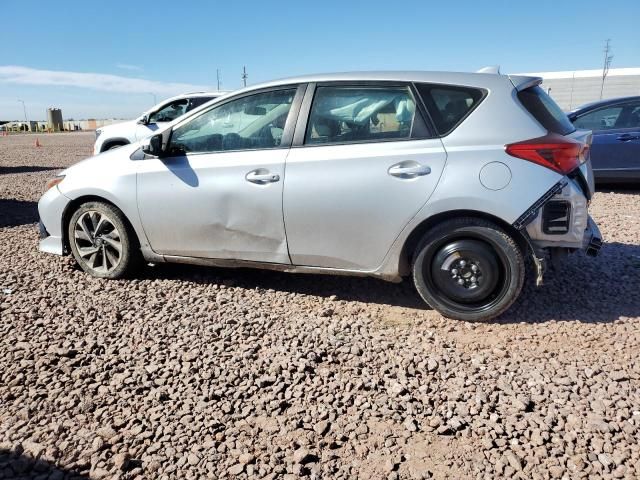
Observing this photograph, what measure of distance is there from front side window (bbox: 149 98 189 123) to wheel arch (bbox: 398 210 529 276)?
29.1 feet

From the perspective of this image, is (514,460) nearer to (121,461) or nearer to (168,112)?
(121,461)

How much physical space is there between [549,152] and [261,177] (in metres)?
2.07

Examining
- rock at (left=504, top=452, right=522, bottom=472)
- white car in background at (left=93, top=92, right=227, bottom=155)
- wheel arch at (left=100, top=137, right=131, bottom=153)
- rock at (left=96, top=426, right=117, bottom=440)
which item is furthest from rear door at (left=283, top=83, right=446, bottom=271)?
wheel arch at (left=100, top=137, right=131, bottom=153)

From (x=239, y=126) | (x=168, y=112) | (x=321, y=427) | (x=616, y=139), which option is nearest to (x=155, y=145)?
(x=239, y=126)

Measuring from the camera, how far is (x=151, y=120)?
1141 centimetres

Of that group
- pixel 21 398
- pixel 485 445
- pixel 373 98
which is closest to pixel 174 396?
pixel 21 398

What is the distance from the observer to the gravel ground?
2.35 metres

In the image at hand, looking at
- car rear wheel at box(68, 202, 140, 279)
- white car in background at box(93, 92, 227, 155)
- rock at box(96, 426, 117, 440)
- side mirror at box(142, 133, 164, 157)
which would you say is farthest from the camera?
white car in background at box(93, 92, 227, 155)

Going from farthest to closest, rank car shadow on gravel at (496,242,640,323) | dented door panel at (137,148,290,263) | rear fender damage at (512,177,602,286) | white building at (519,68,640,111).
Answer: white building at (519,68,640,111)
dented door panel at (137,148,290,263)
car shadow on gravel at (496,242,640,323)
rear fender damage at (512,177,602,286)

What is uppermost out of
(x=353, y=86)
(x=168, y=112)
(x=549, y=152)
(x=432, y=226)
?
(x=168, y=112)

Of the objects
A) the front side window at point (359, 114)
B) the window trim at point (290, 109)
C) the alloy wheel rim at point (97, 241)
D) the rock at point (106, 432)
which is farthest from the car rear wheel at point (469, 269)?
the alloy wheel rim at point (97, 241)

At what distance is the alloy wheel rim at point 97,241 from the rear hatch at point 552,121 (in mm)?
3538

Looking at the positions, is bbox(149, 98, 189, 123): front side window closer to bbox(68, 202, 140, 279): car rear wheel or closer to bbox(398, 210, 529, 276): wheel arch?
bbox(68, 202, 140, 279): car rear wheel

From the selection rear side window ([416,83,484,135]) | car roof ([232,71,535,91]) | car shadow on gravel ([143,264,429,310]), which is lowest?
car shadow on gravel ([143,264,429,310])
